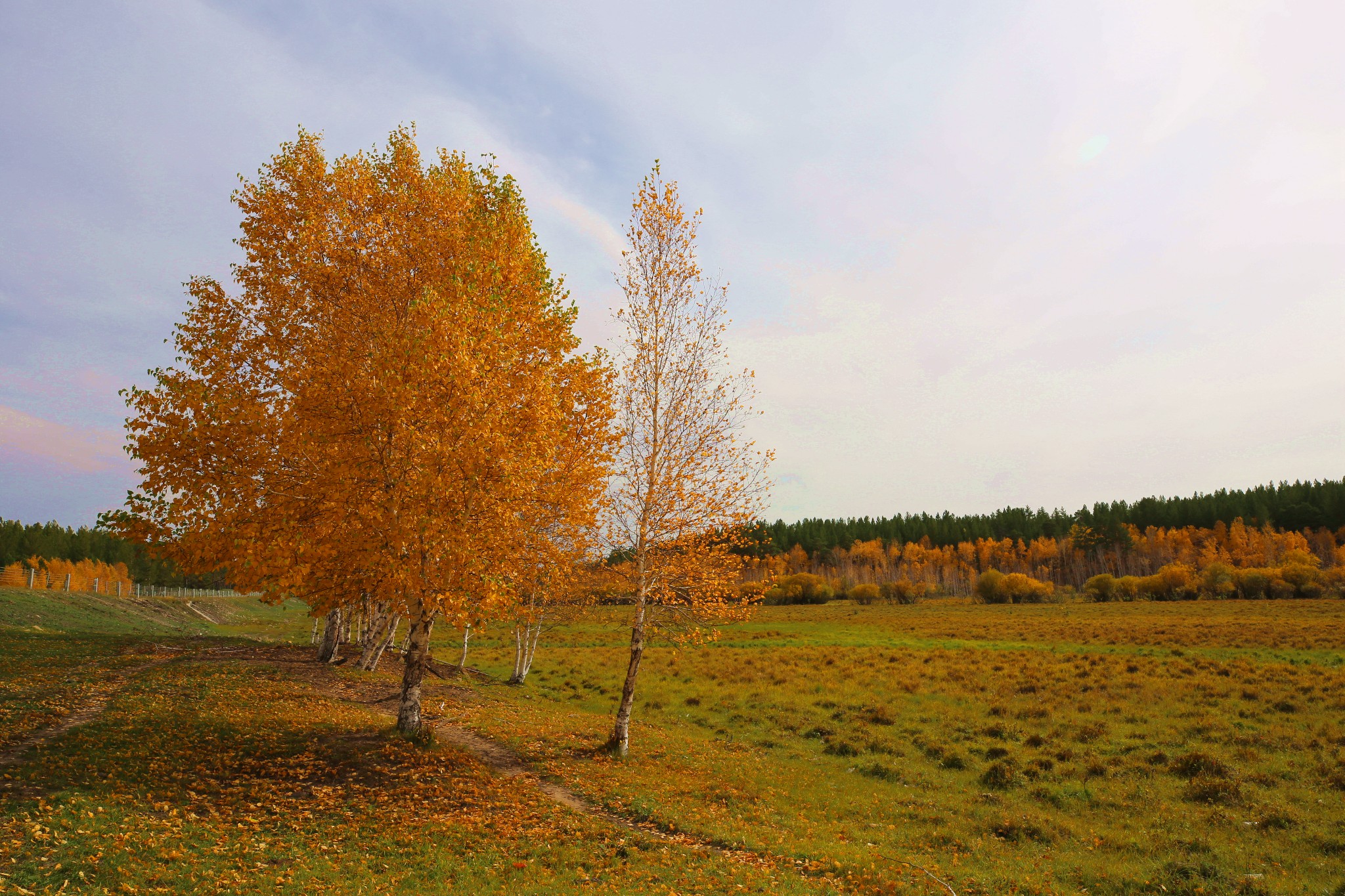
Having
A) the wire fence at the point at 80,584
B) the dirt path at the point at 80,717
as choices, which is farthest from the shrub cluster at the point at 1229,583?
the wire fence at the point at 80,584

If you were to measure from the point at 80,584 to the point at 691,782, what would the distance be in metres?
95.5

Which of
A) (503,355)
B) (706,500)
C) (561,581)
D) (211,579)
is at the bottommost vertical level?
(211,579)

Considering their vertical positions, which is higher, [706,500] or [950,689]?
[706,500]

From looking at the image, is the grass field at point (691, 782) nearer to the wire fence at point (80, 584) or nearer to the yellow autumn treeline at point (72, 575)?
the wire fence at point (80, 584)

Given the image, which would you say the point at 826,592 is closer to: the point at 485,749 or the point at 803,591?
the point at 803,591

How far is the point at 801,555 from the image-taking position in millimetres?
151375

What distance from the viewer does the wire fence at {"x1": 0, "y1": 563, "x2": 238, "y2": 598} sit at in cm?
5922

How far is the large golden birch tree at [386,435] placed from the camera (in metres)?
13.6

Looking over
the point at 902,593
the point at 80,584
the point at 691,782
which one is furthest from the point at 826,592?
the point at 80,584

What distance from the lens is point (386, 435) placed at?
574 inches

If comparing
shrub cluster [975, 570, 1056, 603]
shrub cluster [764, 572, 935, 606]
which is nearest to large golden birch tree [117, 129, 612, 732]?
shrub cluster [764, 572, 935, 606]

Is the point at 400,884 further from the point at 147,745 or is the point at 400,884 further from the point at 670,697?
the point at 670,697

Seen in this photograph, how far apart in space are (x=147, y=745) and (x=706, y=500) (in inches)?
554

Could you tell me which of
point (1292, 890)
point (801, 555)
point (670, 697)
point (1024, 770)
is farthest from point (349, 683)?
point (801, 555)
